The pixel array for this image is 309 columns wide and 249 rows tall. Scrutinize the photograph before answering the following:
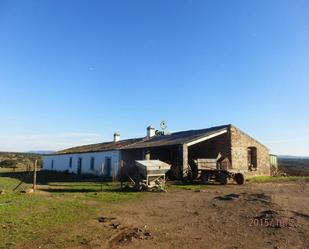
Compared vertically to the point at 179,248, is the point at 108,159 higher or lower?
higher

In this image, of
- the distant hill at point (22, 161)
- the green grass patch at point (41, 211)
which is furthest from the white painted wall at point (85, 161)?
the green grass patch at point (41, 211)

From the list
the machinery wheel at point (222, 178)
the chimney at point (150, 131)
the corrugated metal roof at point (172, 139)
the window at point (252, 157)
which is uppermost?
the chimney at point (150, 131)

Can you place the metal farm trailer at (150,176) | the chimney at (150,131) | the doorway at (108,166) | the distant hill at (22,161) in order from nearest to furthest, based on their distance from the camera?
the metal farm trailer at (150,176), the doorway at (108,166), the chimney at (150,131), the distant hill at (22,161)

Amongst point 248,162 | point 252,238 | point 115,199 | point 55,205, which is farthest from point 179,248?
point 248,162

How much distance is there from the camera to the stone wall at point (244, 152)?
93.5ft

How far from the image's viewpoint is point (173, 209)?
13.8 m

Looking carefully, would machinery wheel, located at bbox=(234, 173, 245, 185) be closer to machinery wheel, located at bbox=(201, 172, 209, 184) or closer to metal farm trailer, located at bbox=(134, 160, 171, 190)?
machinery wheel, located at bbox=(201, 172, 209, 184)

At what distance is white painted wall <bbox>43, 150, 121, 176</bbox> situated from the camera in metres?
31.9

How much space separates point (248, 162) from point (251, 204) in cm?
1730

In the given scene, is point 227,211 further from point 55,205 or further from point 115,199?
point 55,205

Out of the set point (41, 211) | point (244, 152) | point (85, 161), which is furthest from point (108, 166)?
point (41, 211)

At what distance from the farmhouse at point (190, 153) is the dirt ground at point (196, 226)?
1063 cm

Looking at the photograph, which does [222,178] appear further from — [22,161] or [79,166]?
[22,161]

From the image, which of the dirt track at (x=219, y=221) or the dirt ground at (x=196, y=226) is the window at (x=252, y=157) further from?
the dirt ground at (x=196, y=226)
